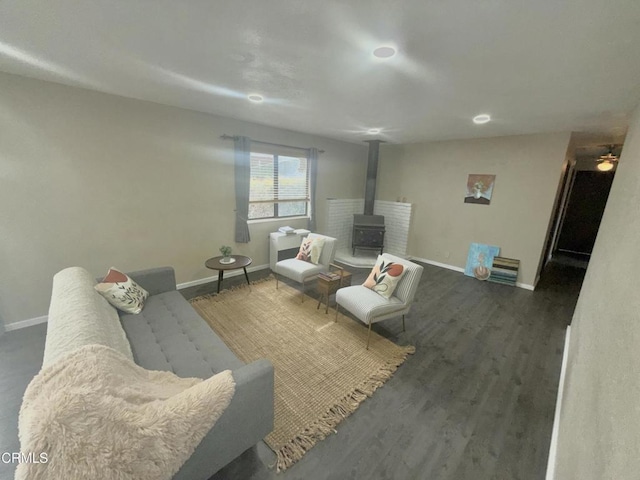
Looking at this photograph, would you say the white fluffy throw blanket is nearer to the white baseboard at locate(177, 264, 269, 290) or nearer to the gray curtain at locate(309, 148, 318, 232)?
the white baseboard at locate(177, 264, 269, 290)

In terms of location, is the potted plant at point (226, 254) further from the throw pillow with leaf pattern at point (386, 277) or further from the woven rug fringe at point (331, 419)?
the woven rug fringe at point (331, 419)

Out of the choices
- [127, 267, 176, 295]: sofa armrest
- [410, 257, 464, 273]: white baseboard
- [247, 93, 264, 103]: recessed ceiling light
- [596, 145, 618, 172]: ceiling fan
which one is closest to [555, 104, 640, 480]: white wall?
[247, 93, 264, 103]: recessed ceiling light

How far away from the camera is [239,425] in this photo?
4.04 ft

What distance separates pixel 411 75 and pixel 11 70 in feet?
11.1

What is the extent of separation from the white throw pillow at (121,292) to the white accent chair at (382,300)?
1.87 metres

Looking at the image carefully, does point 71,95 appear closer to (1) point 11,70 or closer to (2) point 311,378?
(1) point 11,70

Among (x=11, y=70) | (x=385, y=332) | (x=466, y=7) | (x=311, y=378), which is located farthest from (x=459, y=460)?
(x=11, y=70)

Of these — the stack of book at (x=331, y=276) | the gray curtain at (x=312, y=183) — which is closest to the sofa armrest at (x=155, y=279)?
the stack of book at (x=331, y=276)

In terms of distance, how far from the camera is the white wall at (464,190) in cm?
375

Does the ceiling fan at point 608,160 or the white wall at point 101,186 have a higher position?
the ceiling fan at point 608,160

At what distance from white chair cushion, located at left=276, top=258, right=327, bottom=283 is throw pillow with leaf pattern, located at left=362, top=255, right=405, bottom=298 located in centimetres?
87

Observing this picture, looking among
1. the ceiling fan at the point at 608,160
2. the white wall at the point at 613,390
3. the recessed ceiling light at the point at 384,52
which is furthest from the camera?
the ceiling fan at the point at 608,160

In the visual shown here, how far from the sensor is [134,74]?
6.90 ft

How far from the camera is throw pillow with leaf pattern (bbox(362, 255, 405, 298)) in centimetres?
251
